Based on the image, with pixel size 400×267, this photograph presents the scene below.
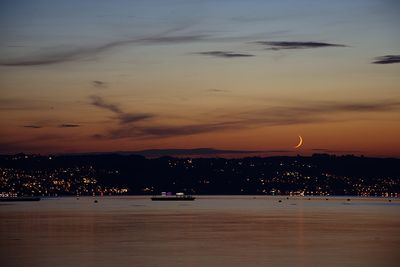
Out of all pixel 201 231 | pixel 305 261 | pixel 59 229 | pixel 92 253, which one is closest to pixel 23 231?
pixel 59 229

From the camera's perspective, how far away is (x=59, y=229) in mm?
95750

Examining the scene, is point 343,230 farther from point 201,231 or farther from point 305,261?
point 305,261

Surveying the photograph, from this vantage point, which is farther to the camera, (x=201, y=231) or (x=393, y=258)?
(x=201, y=231)

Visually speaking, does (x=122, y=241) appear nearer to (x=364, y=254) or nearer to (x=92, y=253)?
(x=92, y=253)

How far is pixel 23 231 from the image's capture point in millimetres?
92062

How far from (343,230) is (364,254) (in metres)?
32.7

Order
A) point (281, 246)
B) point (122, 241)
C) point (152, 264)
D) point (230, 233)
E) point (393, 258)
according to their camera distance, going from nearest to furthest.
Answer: point (152, 264) → point (393, 258) → point (281, 246) → point (122, 241) → point (230, 233)

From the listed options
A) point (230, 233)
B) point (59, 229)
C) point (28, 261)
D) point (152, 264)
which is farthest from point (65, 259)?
point (59, 229)

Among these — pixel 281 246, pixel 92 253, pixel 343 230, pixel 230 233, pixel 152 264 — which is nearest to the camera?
pixel 152 264

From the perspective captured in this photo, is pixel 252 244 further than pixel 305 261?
Yes

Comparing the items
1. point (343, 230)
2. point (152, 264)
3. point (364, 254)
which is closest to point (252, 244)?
point (364, 254)

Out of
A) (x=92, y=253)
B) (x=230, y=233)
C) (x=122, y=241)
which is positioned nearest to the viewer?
(x=92, y=253)

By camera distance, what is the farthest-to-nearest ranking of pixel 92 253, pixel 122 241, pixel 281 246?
pixel 122 241 → pixel 281 246 → pixel 92 253

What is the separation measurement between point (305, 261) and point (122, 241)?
78.5 ft
